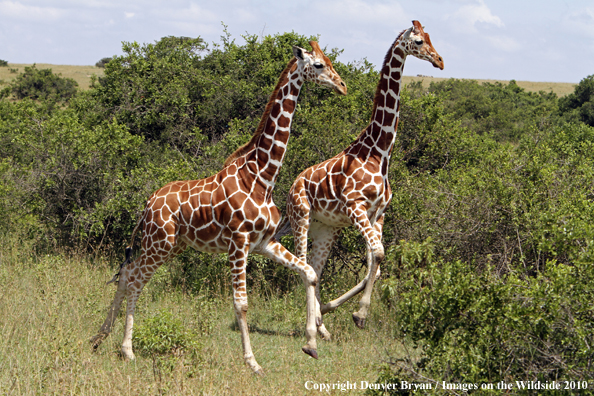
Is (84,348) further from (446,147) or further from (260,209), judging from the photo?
(446,147)

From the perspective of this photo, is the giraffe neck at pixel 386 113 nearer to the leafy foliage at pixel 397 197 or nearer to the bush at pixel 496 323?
the leafy foliage at pixel 397 197

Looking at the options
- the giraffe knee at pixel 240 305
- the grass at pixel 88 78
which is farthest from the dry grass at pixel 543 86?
the giraffe knee at pixel 240 305

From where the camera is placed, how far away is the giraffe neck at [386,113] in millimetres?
7023

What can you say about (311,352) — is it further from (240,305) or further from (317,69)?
(317,69)

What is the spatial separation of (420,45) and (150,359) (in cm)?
488

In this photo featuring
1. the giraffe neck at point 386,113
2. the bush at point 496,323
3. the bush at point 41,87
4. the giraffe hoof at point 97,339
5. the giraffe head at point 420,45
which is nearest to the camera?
the bush at point 496,323

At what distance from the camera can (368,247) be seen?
6.75 metres

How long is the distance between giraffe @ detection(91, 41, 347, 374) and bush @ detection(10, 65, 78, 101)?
31.7m

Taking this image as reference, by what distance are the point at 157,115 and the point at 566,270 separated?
10.1 m

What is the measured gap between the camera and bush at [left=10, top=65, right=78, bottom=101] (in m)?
35.4

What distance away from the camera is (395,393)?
188 inches

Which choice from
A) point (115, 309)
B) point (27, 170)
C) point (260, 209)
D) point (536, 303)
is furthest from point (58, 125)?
point (536, 303)

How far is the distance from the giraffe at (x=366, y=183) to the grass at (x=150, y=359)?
59 cm

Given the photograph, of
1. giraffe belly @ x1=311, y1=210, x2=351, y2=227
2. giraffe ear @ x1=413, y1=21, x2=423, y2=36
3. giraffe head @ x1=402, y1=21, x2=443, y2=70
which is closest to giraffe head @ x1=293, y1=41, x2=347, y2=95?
giraffe head @ x1=402, y1=21, x2=443, y2=70
